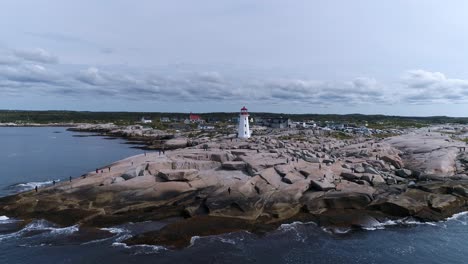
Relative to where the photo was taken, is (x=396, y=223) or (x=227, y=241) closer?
(x=227, y=241)

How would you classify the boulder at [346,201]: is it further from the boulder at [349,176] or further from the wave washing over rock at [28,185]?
the wave washing over rock at [28,185]

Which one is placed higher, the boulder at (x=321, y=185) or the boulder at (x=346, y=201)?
the boulder at (x=321, y=185)

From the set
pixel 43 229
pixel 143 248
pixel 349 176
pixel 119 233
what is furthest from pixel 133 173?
pixel 349 176

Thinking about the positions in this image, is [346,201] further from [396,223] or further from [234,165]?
[234,165]

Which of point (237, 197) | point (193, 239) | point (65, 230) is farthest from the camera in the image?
point (237, 197)

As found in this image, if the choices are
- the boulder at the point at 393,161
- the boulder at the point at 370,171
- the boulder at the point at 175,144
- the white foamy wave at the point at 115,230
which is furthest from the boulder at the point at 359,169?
the boulder at the point at 175,144


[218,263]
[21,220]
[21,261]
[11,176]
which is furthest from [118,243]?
[11,176]

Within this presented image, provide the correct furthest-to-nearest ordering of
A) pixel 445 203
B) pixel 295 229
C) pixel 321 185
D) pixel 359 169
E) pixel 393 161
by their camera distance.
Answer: pixel 393 161
pixel 359 169
pixel 321 185
pixel 445 203
pixel 295 229

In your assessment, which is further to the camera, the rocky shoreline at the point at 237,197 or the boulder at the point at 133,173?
→ the boulder at the point at 133,173

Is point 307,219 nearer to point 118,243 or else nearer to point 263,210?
point 263,210
